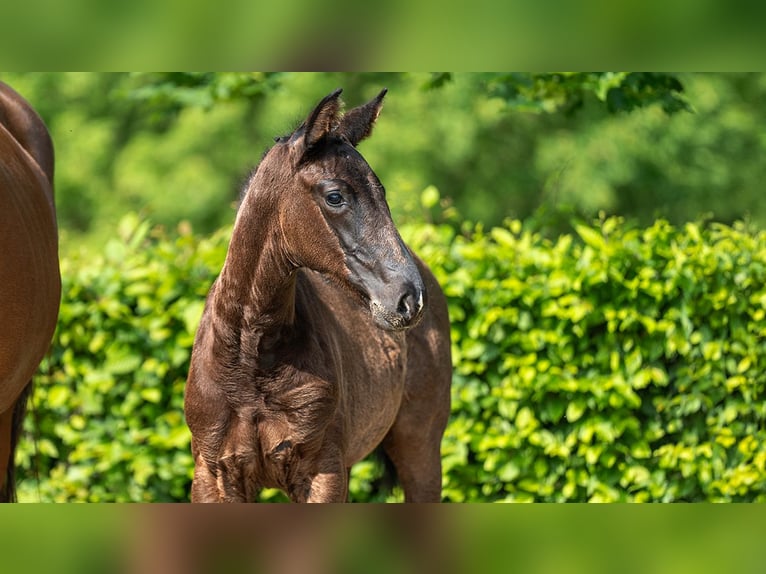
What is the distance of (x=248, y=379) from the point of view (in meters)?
2.80

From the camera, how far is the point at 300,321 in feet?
9.80

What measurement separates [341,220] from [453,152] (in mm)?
10151

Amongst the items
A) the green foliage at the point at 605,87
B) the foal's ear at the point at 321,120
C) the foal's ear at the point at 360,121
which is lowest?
the foal's ear at the point at 321,120

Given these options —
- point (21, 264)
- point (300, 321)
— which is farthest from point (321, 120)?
point (21, 264)

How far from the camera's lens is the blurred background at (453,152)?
11984 mm

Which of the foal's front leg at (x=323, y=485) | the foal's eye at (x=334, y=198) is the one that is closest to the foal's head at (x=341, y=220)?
the foal's eye at (x=334, y=198)

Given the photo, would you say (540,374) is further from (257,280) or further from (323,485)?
(257,280)

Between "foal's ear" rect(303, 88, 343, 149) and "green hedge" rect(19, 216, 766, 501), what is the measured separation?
2.88 metres

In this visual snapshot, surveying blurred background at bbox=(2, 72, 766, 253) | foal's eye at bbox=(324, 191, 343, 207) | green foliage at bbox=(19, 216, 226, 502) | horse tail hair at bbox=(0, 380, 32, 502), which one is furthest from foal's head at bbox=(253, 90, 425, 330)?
blurred background at bbox=(2, 72, 766, 253)

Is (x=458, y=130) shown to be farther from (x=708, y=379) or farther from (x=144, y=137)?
(x=708, y=379)

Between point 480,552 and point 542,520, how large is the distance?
36mm

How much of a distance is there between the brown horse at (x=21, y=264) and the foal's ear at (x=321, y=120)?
0.78 metres

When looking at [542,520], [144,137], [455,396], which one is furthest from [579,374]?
[144,137]

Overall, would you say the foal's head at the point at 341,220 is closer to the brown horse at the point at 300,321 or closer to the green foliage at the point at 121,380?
the brown horse at the point at 300,321
